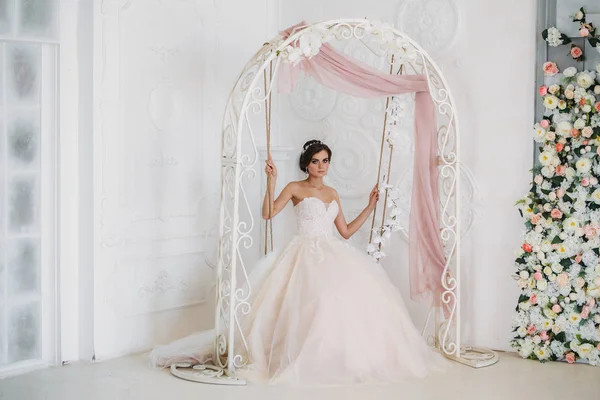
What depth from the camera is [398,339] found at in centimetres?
495

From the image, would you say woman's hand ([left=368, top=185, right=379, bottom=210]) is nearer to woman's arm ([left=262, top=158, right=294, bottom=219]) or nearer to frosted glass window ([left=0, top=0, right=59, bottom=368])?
woman's arm ([left=262, top=158, right=294, bottom=219])

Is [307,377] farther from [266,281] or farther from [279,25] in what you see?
[279,25]

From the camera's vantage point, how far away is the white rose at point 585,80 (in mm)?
5148

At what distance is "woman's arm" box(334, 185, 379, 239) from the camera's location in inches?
221

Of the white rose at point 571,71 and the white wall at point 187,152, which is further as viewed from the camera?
the white wall at point 187,152

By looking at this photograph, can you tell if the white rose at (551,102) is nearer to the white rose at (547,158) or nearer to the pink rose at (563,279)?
the white rose at (547,158)

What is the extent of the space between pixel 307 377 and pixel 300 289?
57 centimetres

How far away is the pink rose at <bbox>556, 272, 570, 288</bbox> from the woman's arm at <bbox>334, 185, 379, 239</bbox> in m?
1.33

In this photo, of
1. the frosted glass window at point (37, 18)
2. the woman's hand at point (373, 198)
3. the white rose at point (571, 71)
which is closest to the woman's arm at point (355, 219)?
the woman's hand at point (373, 198)

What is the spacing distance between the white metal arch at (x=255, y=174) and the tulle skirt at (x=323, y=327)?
146mm

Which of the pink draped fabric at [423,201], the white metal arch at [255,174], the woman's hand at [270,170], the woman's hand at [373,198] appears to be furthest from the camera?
the woman's hand at [373,198]

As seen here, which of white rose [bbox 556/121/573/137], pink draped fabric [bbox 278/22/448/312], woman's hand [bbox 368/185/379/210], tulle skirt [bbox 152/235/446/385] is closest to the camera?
tulle skirt [bbox 152/235/446/385]

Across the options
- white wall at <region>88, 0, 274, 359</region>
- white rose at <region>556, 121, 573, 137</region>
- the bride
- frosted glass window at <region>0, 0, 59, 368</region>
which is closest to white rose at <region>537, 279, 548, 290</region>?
the bride

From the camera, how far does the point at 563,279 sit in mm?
5234
